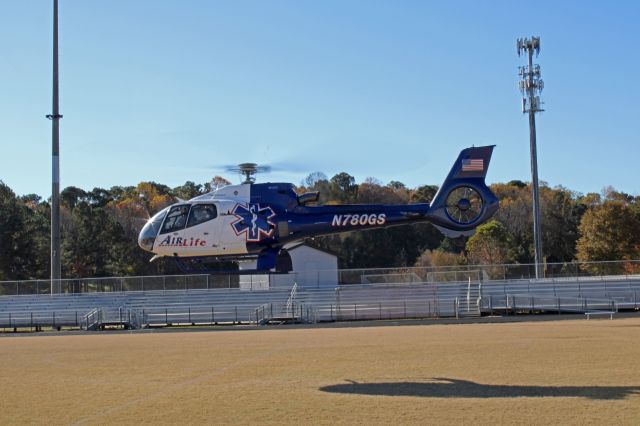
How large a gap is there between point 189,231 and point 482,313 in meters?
17.9

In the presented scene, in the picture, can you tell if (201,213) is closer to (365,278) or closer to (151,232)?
(151,232)

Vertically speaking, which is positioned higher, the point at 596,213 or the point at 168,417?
the point at 596,213

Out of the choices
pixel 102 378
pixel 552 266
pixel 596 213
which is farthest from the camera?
pixel 596 213

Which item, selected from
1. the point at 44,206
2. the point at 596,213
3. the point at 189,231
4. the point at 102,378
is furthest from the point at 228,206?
the point at 44,206

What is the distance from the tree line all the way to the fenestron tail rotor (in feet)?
82.5

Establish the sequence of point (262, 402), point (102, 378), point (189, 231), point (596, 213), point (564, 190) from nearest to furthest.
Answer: point (262, 402), point (102, 378), point (189, 231), point (596, 213), point (564, 190)

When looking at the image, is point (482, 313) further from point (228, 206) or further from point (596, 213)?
point (596, 213)

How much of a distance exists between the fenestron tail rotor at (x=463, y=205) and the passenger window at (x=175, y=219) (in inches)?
322

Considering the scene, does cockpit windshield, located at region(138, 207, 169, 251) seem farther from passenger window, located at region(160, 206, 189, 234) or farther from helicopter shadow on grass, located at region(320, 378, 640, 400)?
helicopter shadow on grass, located at region(320, 378, 640, 400)

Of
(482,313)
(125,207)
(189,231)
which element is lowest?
(482,313)

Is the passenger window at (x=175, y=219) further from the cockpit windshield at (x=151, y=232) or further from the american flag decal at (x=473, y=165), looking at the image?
the american flag decal at (x=473, y=165)

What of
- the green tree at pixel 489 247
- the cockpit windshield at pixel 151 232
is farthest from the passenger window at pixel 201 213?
the green tree at pixel 489 247

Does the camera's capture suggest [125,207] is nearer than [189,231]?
No

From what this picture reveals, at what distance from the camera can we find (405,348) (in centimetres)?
1827
